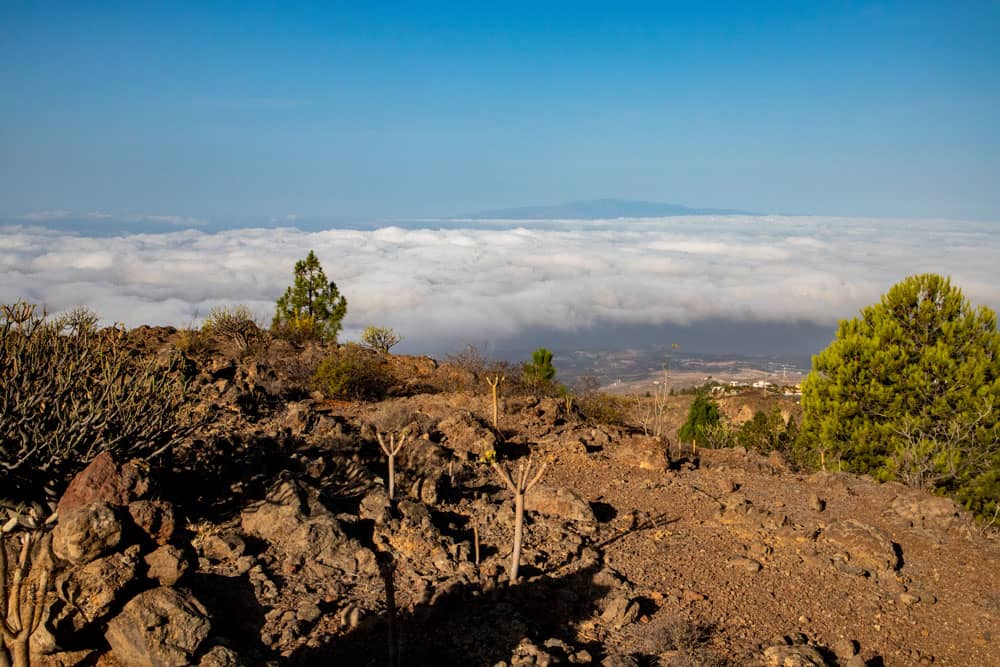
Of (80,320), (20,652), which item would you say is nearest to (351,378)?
(80,320)

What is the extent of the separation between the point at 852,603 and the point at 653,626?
2554 mm

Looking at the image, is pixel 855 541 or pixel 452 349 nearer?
pixel 855 541

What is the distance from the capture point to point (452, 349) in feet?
67.5

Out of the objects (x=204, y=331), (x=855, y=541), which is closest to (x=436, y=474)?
(x=855, y=541)

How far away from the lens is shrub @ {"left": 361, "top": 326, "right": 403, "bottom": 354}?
65.6ft

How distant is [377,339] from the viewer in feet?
66.2

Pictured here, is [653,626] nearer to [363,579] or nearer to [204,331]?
[363,579]

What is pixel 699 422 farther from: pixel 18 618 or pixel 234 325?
pixel 18 618

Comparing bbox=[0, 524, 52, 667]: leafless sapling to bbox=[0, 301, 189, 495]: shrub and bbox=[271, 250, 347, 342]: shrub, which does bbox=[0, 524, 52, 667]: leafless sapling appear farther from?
bbox=[271, 250, 347, 342]: shrub

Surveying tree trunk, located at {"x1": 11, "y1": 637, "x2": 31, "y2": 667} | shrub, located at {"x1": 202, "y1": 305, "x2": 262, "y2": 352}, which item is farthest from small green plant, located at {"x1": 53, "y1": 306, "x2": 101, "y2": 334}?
tree trunk, located at {"x1": 11, "y1": 637, "x2": 31, "y2": 667}

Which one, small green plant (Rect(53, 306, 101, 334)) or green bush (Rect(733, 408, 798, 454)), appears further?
green bush (Rect(733, 408, 798, 454))

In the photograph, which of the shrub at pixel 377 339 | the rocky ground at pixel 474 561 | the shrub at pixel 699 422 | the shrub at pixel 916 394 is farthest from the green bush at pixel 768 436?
the shrub at pixel 377 339

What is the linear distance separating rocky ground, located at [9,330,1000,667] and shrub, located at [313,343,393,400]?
3.45 m

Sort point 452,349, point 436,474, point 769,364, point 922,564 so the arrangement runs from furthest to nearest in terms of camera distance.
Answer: point 769,364 < point 452,349 < point 436,474 < point 922,564
